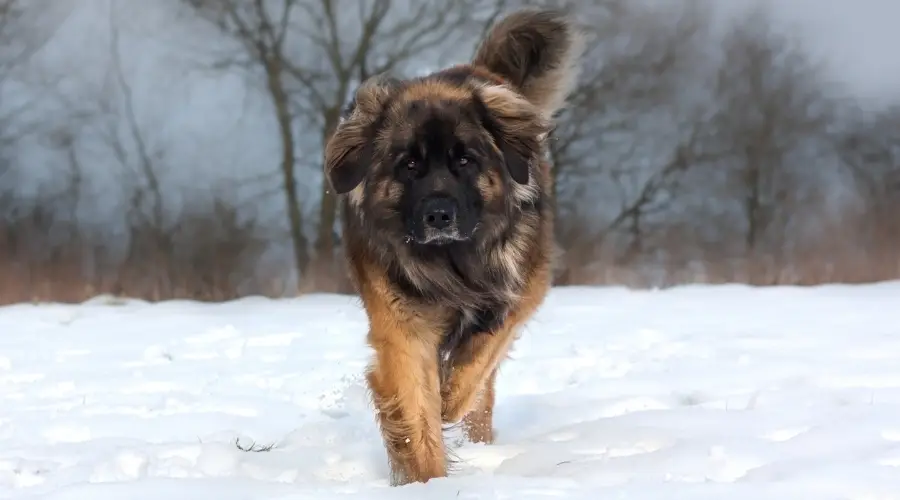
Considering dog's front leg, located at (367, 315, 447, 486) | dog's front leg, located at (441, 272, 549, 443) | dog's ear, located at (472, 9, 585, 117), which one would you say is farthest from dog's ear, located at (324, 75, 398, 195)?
dog's ear, located at (472, 9, 585, 117)

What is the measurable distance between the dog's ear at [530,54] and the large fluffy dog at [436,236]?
0.87m

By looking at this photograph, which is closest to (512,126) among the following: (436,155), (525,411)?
(436,155)

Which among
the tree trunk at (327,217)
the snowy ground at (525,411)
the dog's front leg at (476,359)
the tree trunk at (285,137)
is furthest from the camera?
the tree trunk at (285,137)

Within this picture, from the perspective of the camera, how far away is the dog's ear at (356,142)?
10.6 feet

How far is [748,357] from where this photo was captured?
17.0 feet

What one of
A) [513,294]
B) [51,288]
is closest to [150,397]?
[513,294]

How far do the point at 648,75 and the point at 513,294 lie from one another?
16688mm

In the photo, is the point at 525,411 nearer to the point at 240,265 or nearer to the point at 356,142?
the point at 356,142

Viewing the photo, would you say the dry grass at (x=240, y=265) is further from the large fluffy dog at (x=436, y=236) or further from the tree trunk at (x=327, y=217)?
the large fluffy dog at (x=436, y=236)

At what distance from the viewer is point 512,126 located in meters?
3.35

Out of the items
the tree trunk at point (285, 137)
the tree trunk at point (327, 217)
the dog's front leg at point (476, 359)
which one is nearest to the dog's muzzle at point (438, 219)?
the dog's front leg at point (476, 359)

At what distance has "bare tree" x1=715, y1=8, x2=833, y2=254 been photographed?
20.0m

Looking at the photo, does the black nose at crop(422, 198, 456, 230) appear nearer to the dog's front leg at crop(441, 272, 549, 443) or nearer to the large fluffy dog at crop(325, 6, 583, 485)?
the large fluffy dog at crop(325, 6, 583, 485)

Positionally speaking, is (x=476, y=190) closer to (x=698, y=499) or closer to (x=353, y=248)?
(x=353, y=248)
